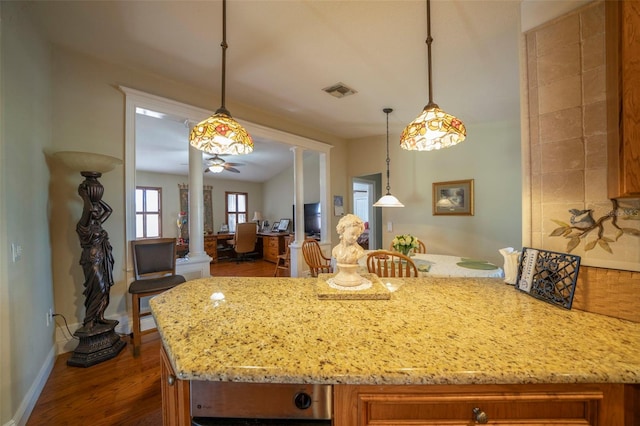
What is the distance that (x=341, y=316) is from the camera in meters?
0.93

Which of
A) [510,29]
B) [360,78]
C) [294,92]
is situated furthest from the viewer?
[294,92]

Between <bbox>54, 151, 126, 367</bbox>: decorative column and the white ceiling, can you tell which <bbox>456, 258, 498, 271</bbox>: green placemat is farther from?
<bbox>54, 151, 126, 367</bbox>: decorative column

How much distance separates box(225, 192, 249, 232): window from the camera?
25.3ft

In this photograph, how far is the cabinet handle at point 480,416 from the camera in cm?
65

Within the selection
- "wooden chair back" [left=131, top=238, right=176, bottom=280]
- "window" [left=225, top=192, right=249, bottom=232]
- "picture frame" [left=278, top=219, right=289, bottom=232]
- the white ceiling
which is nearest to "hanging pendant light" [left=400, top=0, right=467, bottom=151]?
the white ceiling

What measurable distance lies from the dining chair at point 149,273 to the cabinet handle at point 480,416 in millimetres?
2340

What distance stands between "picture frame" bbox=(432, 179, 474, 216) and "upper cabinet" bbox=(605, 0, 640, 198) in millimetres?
2992

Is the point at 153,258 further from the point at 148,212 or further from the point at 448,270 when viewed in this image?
the point at 148,212

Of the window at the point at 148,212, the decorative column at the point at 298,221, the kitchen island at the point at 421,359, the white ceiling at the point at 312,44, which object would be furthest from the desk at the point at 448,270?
the window at the point at 148,212

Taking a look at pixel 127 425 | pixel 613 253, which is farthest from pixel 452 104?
pixel 127 425

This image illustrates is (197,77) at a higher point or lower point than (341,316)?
higher

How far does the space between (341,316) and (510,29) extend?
2377 millimetres

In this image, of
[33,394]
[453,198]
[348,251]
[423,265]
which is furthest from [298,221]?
[33,394]

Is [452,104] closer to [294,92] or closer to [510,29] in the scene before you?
[510,29]
